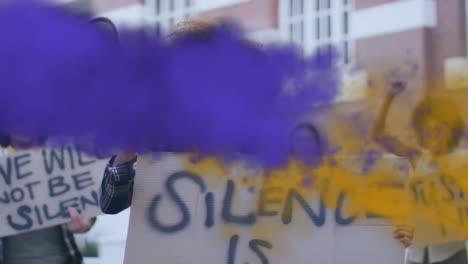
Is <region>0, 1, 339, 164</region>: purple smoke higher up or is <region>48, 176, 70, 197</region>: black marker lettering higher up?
<region>0, 1, 339, 164</region>: purple smoke

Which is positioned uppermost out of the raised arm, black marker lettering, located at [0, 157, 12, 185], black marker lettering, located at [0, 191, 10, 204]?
the raised arm

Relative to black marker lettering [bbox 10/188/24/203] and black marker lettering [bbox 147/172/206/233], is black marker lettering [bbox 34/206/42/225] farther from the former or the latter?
black marker lettering [bbox 147/172/206/233]

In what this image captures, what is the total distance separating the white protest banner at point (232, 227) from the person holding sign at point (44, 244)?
87 cm

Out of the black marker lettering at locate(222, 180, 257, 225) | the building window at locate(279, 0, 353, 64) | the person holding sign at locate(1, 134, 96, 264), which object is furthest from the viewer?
the building window at locate(279, 0, 353, 64)

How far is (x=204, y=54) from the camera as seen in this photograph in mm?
2590

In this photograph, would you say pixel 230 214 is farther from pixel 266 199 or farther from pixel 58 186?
pixel 58 186

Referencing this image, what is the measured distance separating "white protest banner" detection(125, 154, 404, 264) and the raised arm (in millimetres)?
262

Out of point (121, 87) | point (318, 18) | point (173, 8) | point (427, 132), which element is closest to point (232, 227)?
point (121, 87)

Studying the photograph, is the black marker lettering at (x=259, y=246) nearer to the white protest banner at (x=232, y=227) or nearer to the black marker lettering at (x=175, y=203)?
the white protest banner at (x=232, y=227)

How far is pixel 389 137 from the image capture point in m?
2.81

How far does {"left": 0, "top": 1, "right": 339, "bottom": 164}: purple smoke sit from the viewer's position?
2.54 m

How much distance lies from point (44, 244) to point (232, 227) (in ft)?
3.88

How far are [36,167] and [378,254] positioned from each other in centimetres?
146

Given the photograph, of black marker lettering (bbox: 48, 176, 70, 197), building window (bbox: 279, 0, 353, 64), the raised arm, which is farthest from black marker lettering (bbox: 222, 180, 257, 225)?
building window (bbox: 279, 0, 353, 64)
